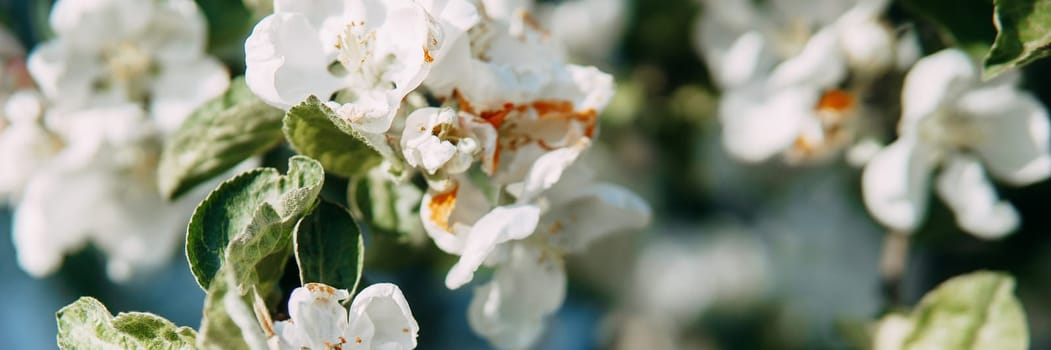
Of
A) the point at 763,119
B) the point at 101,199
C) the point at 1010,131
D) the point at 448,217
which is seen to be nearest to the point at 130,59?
the point at 101,199

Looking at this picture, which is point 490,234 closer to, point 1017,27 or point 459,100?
point 459,100

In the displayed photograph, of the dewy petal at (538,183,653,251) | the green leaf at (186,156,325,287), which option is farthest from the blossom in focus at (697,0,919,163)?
the green leaf at (186,156,325,287)

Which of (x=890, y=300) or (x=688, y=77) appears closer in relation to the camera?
(x=890, y=300)

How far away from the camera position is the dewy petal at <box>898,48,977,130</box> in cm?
126

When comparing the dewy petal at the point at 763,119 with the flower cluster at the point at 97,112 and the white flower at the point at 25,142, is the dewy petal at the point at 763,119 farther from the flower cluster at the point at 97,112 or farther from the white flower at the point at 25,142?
the white flower at the point at 25,142

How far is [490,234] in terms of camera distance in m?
1.00

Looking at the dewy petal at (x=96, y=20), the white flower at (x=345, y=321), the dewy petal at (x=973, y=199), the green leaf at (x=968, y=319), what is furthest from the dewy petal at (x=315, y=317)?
the dewy petal at (x=973, y=199)

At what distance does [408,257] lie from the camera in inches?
54.1

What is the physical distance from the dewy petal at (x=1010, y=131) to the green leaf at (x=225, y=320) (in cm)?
90

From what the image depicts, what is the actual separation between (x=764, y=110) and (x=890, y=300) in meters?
0.30

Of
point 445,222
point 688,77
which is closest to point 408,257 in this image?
point 445,222

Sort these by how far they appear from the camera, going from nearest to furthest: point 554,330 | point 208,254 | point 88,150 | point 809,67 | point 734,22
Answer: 1. point 208,254
2. point 88,150
3. point 809,67
4. point 734,22
5. point 554,330

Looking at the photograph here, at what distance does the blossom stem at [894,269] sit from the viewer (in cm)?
149

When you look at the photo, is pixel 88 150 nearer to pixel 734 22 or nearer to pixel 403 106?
pixel 403 106
